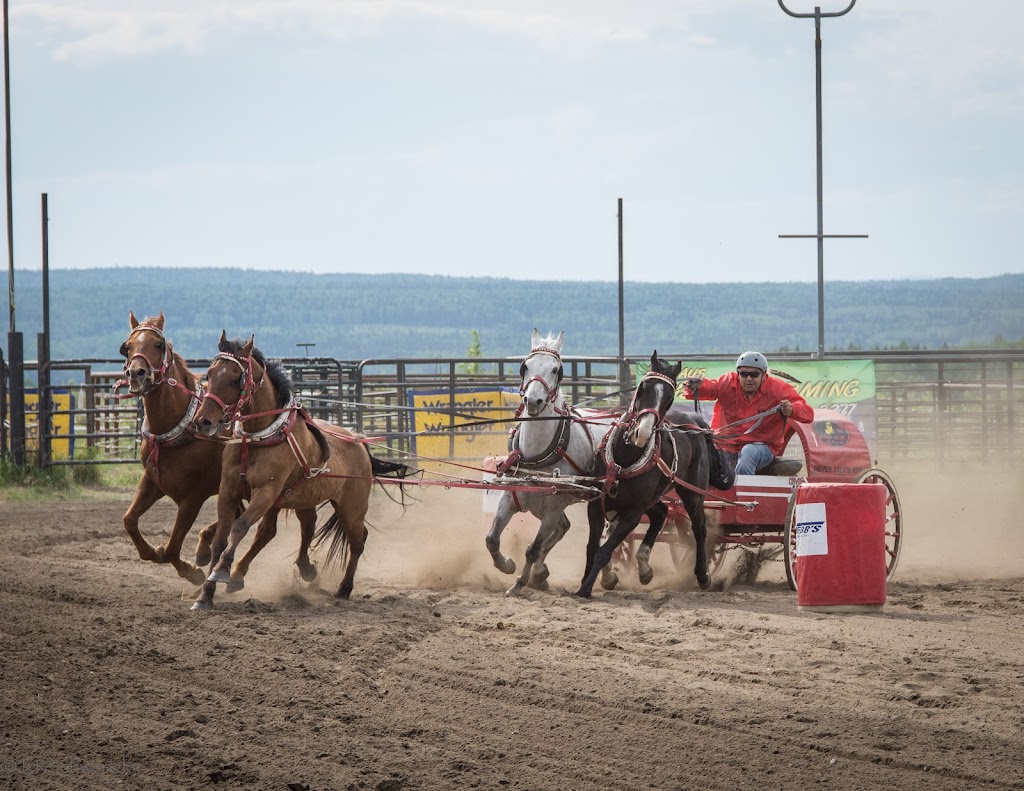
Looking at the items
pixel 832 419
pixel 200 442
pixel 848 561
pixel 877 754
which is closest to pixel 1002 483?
pixel 832 419

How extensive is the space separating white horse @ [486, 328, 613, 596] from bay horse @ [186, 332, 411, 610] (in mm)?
1163

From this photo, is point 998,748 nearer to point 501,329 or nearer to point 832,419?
point 832,419

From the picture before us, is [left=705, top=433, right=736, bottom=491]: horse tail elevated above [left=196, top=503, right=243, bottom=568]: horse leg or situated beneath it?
elevated above

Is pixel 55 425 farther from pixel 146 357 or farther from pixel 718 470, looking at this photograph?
pixel 718 470

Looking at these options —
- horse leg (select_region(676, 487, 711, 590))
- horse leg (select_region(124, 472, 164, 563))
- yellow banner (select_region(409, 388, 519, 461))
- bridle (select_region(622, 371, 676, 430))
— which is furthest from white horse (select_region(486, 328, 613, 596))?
yellow banner (select_region(409, 388, 519, 461))

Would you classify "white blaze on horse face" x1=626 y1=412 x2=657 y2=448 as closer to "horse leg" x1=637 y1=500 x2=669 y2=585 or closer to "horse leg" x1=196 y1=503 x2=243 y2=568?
"horse leg" x1=637 y1=500 x2=669 y2=585

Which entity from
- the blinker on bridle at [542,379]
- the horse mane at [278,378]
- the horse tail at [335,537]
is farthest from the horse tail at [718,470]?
the horse mane at [278,378]

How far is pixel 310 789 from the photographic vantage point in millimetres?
4930

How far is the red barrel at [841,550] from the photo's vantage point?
8617 millimetres

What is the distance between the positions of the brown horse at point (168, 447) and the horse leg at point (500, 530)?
6.52ft

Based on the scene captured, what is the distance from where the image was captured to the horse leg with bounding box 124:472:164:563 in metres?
8.98

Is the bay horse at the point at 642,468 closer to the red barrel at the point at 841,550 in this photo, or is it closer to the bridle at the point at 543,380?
the bridle at the point at 543,380

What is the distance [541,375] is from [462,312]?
164 meters

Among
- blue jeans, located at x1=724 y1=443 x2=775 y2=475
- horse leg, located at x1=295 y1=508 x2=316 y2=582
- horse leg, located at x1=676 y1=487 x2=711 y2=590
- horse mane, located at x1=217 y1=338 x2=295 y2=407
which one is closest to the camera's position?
horse mane, located at x1=217 y1=338 x2=295 y2=407
